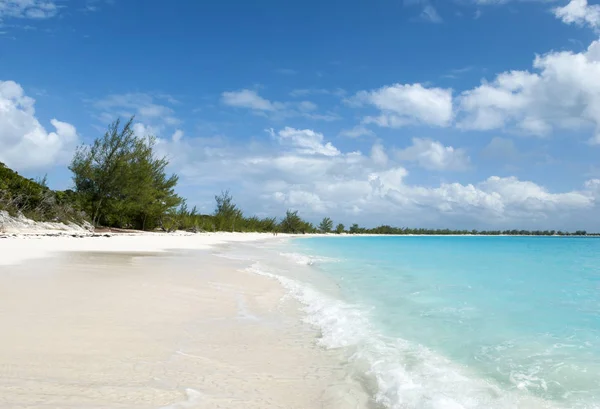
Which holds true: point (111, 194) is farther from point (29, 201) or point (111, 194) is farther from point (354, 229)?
point (354, 229)

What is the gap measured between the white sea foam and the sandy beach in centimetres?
26

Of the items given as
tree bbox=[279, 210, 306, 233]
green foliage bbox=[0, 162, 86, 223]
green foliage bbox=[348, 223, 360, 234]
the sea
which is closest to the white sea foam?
the sea

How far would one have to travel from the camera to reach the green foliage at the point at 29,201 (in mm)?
21688

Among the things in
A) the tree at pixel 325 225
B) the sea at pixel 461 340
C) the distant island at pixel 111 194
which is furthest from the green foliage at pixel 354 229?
the sea at pixel 461 340

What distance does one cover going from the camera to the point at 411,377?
380cm

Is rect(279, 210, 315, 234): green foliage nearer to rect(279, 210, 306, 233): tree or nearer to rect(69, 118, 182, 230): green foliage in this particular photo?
rect(279, 210, 306, 233): tree

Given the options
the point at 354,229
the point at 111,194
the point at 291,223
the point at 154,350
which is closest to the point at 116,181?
the point at 111,194

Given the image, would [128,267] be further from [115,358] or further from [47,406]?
[47,406]

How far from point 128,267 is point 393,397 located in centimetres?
858

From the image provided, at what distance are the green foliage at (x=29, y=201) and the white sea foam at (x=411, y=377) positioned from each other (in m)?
21.7

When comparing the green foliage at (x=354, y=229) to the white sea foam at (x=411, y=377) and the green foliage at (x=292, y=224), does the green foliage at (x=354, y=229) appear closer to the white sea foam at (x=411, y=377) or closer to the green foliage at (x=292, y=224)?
the green foliage at (x=292, y=224)

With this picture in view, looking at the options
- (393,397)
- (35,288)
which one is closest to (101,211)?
(35,288)

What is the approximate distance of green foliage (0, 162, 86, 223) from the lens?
21688mm

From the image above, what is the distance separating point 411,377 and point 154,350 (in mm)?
2425
